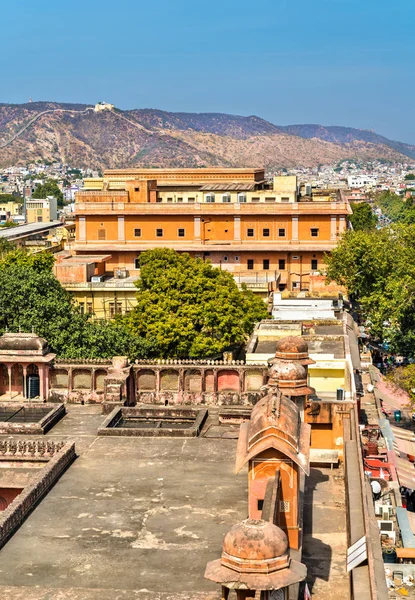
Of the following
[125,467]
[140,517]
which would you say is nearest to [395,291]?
[125,467]

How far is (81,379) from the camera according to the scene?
3669 centimetres

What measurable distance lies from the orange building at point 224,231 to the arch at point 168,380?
33637 mm

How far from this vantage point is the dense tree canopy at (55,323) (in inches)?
1596

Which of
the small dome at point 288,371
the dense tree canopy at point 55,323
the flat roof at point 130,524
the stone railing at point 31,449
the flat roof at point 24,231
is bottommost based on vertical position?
the stone railing at point 31,449

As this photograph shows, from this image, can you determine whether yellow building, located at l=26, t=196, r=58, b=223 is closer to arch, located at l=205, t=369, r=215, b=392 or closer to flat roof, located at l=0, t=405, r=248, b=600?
arch, located at l=205, t=369, r=215, b=392

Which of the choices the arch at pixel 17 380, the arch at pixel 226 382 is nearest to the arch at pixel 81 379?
the arch at pixel 17 380

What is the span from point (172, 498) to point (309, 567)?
4525 millimetres

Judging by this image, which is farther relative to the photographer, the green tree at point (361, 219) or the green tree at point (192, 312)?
the green tree at point (361, 219)

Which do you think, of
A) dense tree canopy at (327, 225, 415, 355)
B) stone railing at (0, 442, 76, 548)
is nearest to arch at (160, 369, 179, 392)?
stone railing at (0, 442, 76, 548)

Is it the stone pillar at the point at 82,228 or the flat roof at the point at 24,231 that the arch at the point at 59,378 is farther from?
the flat roof at the point at 24,231

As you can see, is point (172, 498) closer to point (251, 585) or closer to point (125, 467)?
point (125, 467)

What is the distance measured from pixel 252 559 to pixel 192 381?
2374 cm

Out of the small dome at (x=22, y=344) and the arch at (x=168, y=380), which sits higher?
the small dome at (x=22, y=344)

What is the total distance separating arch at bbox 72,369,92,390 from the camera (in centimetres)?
3659
